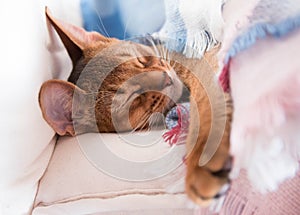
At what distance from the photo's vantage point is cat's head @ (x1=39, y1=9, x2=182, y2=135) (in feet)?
2.88

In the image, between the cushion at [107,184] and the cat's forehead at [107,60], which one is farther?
the cat's forehead at [107,60]

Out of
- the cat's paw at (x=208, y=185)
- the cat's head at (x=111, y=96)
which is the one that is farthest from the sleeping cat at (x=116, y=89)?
the cat's paw at (x=208, y=185)

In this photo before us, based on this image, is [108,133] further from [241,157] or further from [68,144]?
[241,157]

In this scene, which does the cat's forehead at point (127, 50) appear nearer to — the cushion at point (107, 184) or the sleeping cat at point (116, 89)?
the sleeping cat at point (116, 89)

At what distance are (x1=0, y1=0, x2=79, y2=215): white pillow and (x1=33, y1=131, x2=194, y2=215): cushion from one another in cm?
3

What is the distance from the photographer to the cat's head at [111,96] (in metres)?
0.88

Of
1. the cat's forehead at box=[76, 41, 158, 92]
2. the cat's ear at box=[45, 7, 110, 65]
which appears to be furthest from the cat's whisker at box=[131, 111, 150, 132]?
the cat's ear at box=[45, 7, 110, 65]

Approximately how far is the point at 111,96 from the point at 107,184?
0.62 feet

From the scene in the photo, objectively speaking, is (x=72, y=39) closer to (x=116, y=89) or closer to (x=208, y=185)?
(x=116, y=89)

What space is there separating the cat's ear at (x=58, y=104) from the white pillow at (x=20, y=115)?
34mm

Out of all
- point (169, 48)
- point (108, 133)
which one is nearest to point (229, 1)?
point (169, 48)

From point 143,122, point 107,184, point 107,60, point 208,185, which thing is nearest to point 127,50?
point 107,60

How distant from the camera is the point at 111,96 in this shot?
88cm

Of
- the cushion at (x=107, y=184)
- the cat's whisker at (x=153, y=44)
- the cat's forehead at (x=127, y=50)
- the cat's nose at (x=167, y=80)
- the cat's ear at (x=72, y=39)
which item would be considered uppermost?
the cat's ear at (x=72, y=39)
